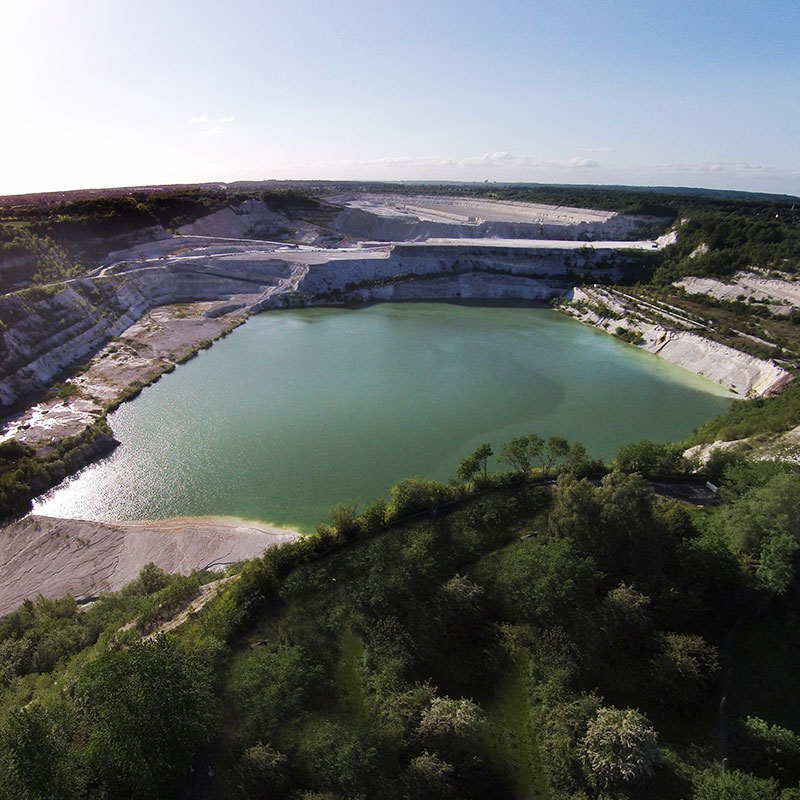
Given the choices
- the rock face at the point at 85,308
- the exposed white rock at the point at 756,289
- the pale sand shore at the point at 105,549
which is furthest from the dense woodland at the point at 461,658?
the exposed white rock at the point at 756,289

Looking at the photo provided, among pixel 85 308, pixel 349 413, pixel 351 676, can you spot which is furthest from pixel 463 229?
pixel 351 676

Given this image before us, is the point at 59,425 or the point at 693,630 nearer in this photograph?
the point at 693,630

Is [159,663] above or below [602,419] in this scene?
above

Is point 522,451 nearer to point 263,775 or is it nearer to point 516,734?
point 516,734

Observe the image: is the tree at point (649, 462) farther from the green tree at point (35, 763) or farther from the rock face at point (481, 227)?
the rock face at point (481, 227)

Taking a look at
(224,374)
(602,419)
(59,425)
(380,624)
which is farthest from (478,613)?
(224,374)

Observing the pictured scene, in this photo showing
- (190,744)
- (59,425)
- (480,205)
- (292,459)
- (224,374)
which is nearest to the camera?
(190,744)

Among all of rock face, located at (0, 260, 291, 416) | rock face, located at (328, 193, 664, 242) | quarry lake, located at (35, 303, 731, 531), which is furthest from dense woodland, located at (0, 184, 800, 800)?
rock face, located at (328, 193, 664, 242)

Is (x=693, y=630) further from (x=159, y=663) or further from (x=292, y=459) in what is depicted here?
(x=292, y=459)
